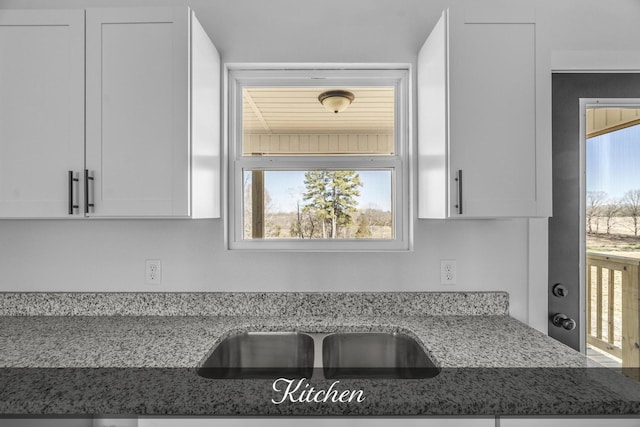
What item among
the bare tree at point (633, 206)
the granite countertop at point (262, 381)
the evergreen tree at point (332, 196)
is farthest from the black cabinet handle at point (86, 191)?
the bare tree at point (633, 206)

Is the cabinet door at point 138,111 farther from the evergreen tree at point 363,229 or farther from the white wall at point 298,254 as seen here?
the evergreen tree at point 363,229

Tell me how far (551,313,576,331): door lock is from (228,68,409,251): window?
0.76 m

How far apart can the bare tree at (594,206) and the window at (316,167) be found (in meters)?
0.84

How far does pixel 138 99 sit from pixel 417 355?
145 cm

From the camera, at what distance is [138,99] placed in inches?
54.2

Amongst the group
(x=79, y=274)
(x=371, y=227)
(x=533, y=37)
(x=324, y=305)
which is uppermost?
(x=533, y=37)

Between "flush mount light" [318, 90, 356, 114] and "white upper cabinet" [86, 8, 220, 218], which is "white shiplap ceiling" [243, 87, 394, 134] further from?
"white upper cabinet" [86, 8, 220, 218]

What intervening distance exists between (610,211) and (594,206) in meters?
0.07

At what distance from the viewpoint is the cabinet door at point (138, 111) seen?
1.37 m

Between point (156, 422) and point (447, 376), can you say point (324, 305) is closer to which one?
point (447, 376)

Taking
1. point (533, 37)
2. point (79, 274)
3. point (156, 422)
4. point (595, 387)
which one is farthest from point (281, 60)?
point (595, 387)

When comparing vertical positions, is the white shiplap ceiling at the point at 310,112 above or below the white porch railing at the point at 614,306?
above

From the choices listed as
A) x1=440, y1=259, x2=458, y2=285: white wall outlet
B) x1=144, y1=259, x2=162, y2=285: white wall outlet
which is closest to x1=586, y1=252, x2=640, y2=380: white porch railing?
x1=440, y1=259, x2=458, y2=285: white wall outlet

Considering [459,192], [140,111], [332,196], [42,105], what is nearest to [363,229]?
[332,196]
